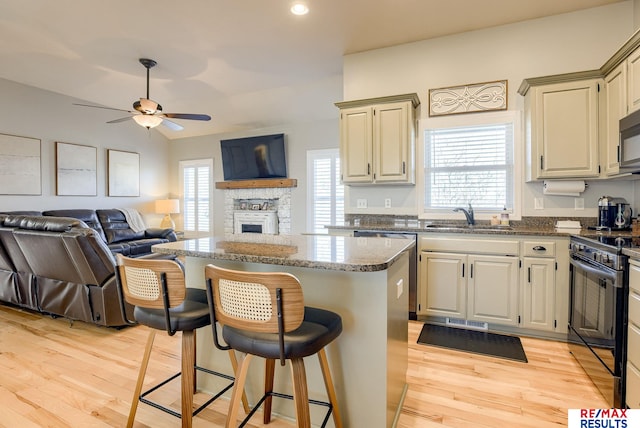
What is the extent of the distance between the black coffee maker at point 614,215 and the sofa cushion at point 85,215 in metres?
6.53

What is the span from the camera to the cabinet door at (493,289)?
2.87 metres

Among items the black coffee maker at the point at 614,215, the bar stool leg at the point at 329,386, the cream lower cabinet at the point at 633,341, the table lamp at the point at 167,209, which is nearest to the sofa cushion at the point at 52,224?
the bar stool leg at the point at 329,386

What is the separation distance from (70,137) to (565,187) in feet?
23.9

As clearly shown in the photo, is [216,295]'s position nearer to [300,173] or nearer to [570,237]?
[570,237]

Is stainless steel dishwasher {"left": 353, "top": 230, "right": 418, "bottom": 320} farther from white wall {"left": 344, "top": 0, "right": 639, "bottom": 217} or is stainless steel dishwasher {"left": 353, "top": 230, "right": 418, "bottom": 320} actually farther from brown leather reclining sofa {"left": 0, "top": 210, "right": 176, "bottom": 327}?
brown leather reclining sofa {"left": 0, "top": 210, "right": 176, "bottom": 327}

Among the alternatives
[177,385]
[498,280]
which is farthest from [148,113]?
[498,280]

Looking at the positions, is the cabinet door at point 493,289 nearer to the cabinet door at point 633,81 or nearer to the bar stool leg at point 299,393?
the cabinet door at point 633,81

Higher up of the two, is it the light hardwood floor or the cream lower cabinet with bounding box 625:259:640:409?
the cream lower cabinet with bounding box 625:259:640:409

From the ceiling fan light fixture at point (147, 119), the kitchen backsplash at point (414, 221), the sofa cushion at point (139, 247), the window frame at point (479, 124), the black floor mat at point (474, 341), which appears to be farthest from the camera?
the sofa cushion at point (139, 247)

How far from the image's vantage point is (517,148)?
3328 millimetres

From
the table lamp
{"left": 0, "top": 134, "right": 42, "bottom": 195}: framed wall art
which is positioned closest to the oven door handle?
the table lamp

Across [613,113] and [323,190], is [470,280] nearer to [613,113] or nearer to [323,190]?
[613,113]

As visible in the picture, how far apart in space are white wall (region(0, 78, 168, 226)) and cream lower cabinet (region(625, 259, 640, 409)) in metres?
7.20

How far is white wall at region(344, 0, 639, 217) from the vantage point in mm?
3043
